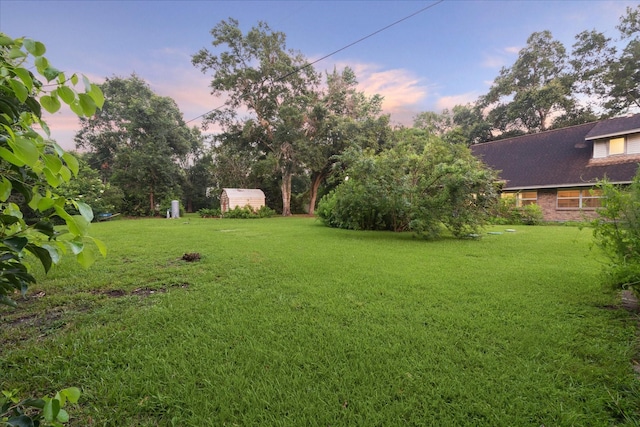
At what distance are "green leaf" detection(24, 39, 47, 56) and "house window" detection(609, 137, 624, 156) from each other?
20975 millimetres

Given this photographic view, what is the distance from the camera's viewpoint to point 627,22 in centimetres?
2019

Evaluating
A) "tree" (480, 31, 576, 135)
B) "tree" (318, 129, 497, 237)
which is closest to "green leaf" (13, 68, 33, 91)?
"tree" (318, 129, 497, 237)

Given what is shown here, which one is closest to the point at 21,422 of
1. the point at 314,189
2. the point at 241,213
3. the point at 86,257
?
the point at 86,257

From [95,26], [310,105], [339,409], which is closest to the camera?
[339,409]

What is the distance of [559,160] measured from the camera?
52.1ft

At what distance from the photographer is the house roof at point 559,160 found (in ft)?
45.0

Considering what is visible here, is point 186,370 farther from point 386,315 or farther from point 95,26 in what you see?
point 95,26

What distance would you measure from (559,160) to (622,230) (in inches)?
674

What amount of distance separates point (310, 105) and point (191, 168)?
14736 mm

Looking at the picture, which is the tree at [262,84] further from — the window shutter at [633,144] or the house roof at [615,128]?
the window shutter at [633,144]

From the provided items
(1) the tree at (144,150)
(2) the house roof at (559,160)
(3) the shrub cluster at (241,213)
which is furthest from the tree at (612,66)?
(1) the tree at (144,150)

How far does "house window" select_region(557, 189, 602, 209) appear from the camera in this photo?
46.0 ft

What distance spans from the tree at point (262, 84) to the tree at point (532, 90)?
58.8 ft

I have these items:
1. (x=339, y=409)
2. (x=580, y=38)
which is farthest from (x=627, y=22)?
(x=339, y=409)
